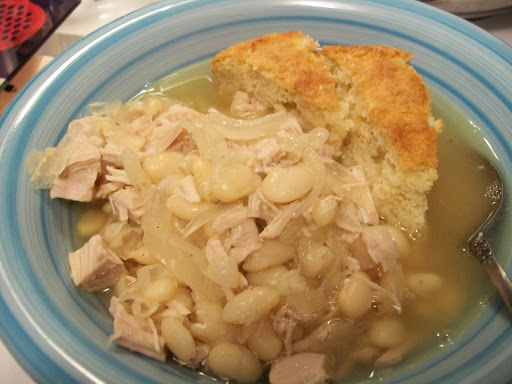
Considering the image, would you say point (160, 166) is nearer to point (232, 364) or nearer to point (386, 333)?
point (232, 364)

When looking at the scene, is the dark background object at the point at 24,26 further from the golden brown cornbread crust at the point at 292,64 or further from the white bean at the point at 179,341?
the white bean at the point at 179,341

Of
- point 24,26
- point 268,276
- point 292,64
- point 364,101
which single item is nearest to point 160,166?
point 268,276

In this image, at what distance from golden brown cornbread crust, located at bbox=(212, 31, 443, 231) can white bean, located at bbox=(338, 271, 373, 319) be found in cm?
45

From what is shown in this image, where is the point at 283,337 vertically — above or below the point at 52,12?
below

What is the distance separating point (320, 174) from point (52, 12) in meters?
2.42

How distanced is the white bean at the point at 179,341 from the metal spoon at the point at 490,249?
112 cm

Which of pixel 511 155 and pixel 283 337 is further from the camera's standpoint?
pixel 511 155

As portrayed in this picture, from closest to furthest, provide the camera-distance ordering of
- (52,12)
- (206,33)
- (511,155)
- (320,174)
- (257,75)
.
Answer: (320,174), (511,155), (257,75), (206,33), (52,12)

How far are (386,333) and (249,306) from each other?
54cm

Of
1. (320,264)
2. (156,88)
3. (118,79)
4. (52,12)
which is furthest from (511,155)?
(52,12)

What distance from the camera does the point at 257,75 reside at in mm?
2283

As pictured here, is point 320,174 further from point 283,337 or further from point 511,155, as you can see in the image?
point 511,155

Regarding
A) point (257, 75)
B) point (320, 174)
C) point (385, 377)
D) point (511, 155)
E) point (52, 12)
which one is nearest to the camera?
point (385, 377)

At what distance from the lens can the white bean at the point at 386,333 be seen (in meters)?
1.64
